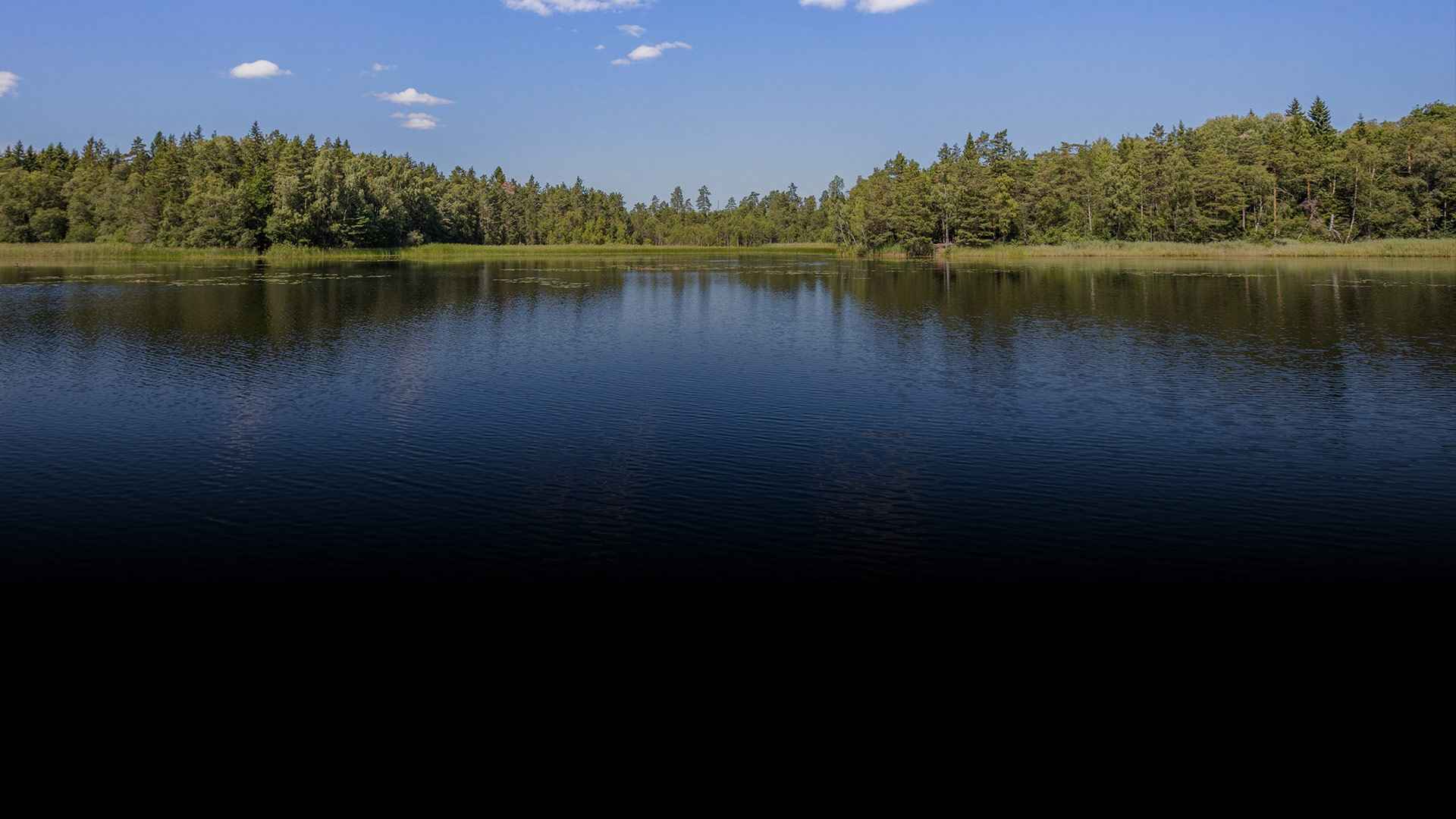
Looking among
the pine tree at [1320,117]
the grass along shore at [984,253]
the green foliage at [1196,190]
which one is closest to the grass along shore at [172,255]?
the grass along shore at [984,253]

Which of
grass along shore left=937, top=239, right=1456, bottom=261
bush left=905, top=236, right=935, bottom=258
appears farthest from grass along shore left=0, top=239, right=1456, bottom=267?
bush left=905, top=236, right=935, bottom=258

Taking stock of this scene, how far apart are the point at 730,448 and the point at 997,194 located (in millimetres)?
117940

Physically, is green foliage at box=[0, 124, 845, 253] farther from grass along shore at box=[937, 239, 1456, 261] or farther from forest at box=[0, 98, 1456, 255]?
grass along shore at box=[937, 239, 1456, 261]

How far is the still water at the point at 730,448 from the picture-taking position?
13.9m

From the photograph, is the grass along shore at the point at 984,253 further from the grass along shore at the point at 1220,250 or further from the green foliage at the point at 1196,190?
the green foliage at the point at 1196,190

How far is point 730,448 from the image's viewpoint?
20.1m

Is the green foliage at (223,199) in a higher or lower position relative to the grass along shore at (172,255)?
higher

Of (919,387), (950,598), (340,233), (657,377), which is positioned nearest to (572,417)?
(657,377)

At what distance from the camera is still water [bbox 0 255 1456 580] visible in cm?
1392

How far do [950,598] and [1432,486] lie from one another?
1109cm

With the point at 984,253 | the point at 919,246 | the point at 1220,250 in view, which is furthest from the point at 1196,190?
the point at 919,246

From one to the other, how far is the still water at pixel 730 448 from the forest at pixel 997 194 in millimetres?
84547

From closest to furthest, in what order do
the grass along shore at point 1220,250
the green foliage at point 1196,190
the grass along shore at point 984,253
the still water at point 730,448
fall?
the still water at point 730,448 → the grass along shore at point 1220,250 → the grass along shore at point 984,253 → the green foliage at point 1196,190

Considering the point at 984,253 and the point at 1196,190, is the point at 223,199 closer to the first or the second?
the point at 984,253
